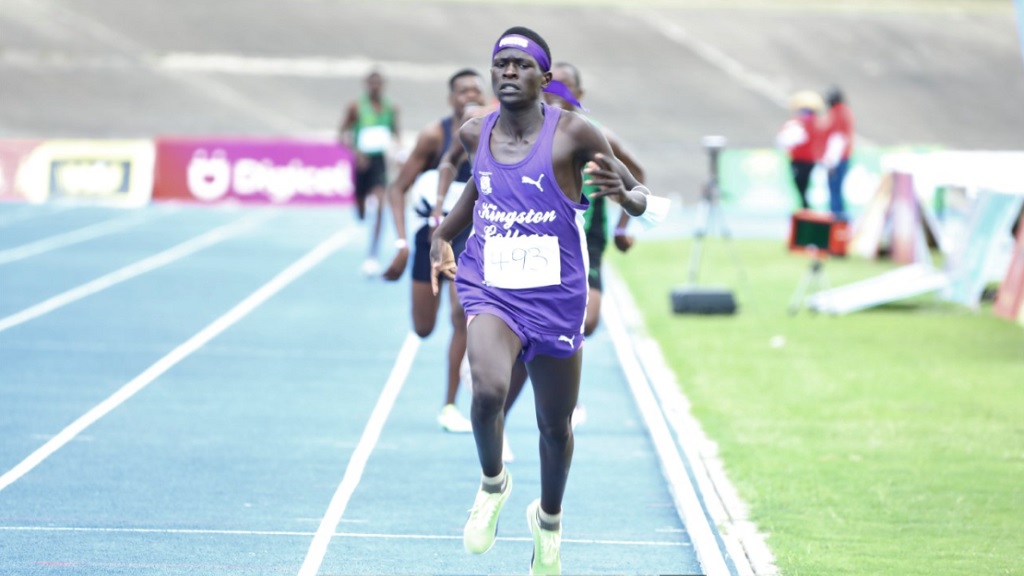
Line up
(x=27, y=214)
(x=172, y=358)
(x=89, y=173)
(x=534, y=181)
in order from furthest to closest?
(x=89, y=173) → (x=27, y=214) → (x=172, y=358) → (x=534, y=181)

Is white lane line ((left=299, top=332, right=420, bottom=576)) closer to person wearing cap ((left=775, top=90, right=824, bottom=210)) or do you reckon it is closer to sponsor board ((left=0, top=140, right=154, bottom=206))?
person wearing cap ((left=775, top=90, right=824, bottom=210))

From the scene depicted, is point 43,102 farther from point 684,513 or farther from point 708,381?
point 684,513

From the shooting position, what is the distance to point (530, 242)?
5605mm

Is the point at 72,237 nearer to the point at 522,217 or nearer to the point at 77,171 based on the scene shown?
the point at 77,171

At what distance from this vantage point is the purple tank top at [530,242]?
5582 millimetres

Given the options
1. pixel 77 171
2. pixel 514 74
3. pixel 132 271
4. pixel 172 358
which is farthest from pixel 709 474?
pixel 77 171

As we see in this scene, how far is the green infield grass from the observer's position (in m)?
6.80

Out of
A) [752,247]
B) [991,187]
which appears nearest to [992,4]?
[752,247]

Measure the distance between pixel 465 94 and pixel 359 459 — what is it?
2145 mm

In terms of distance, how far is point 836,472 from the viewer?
8.30m

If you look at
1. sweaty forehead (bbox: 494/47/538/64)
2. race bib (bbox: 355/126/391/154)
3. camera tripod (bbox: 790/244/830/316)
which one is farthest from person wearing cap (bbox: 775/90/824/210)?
sweaty forehead (bbox: 494/47/538/64)

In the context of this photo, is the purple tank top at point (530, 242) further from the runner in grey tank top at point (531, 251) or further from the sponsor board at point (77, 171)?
the sponsor board at point (77, 171)

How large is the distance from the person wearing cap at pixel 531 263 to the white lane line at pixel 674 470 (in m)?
0.93

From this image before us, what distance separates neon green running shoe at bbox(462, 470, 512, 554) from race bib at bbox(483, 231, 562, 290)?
2.56 feet
